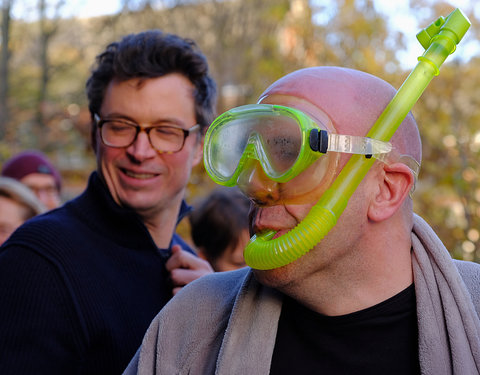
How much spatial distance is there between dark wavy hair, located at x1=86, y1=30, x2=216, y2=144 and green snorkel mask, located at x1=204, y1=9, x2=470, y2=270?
1.19 m

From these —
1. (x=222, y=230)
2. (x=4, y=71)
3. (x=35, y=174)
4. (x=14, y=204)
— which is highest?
(x=4, y=71)

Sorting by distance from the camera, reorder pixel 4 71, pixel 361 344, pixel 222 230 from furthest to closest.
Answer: pixel 4 71, pixel 222 230, pixel 361 344

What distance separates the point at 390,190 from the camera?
2.11 m

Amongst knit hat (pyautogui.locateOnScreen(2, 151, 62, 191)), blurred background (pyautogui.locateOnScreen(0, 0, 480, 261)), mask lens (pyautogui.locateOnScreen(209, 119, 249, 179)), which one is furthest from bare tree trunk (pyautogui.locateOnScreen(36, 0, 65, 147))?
mask lens (pyautogui.locateOnScreen(209, 119, 249, 179))

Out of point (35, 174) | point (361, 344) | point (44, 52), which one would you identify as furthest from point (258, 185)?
point (44, 52)

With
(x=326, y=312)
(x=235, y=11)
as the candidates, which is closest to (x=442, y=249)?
(x=326, y=312)

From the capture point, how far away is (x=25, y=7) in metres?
15.7

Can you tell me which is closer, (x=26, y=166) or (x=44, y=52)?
(x=26, y=166)

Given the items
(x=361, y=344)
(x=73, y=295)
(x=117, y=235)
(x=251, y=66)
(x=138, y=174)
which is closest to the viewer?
(x=361, y=344)

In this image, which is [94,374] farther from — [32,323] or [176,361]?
[176,361]

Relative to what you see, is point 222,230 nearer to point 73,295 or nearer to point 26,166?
point 73,295

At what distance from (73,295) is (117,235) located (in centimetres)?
48

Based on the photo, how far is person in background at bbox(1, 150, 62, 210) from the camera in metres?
5.68

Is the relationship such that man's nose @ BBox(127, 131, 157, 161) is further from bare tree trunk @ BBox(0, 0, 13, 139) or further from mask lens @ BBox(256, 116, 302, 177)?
bare tree trunk @ BBox(0, 0, 13, 139)
